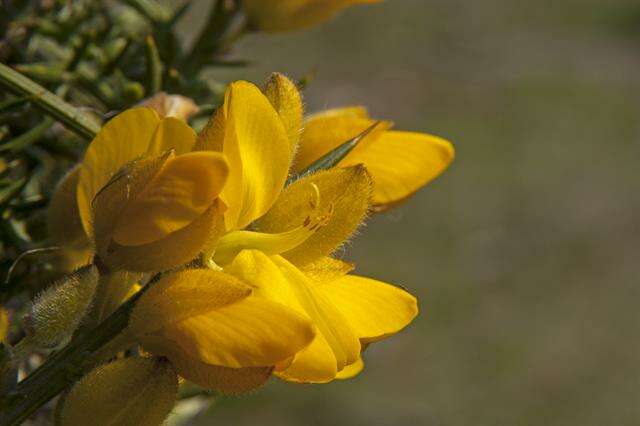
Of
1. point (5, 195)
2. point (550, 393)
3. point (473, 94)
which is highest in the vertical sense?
point (5, 195)

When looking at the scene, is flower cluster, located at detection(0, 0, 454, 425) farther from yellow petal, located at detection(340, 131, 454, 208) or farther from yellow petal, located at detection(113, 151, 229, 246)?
yellow petal, located at detection(340, 131, 454, 208)

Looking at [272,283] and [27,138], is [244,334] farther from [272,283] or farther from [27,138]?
[27,138]

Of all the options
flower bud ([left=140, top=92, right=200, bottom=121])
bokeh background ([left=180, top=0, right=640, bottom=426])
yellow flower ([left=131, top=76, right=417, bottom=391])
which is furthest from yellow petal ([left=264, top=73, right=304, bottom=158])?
bokeh background ([left=180, top=0, right=640, bottom=426])

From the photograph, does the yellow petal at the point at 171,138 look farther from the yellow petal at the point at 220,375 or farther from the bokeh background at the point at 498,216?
the bokeh background at the point at 498,216

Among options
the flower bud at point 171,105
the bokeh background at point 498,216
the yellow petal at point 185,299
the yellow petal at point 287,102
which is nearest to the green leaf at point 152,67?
the flower bud at point 171,105

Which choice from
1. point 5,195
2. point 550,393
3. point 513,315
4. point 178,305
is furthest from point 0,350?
point 513,315

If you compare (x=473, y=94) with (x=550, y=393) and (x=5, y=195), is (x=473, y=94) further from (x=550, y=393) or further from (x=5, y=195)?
(x=5, y=195)

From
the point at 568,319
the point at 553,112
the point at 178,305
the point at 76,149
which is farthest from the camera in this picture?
Answer: the point at 553,112
